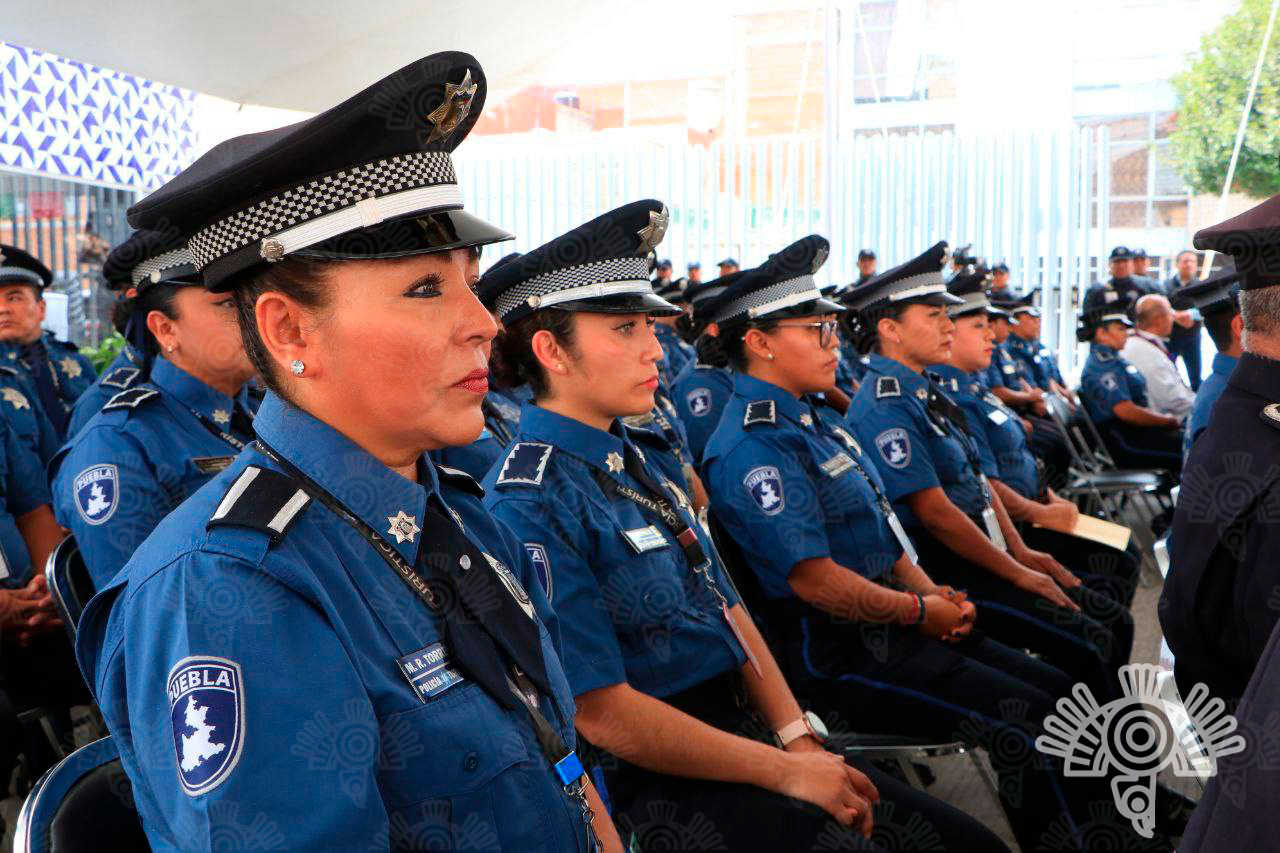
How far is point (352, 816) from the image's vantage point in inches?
40.9

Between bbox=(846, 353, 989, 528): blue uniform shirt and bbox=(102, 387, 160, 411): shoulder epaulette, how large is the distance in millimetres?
2211

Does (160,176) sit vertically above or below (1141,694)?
above

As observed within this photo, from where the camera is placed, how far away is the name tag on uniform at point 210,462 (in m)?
2.63

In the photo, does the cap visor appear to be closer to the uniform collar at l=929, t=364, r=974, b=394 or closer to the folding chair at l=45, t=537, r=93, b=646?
the folding chair at l=45, t=537, r=93, b=646

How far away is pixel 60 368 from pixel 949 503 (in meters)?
4.14

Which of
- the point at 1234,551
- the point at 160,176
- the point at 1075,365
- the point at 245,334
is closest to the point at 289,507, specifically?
the point at 245,334

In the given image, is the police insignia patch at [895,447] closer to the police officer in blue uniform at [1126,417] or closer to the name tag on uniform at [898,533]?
the name tag on uniform at [898,533]

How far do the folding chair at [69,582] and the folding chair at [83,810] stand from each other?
84cm

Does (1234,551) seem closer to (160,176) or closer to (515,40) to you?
(515,40)

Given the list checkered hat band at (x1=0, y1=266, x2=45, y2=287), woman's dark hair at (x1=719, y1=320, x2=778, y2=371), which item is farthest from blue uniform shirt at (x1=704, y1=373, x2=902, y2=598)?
checkered hat band at (x1=0, y1=266, x2=45, y2=287)

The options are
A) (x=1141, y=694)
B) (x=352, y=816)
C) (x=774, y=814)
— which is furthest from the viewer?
(x=1141, y=694)

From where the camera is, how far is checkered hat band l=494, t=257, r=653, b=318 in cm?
234

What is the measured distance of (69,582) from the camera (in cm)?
220

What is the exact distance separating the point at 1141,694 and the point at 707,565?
1.85 metres
